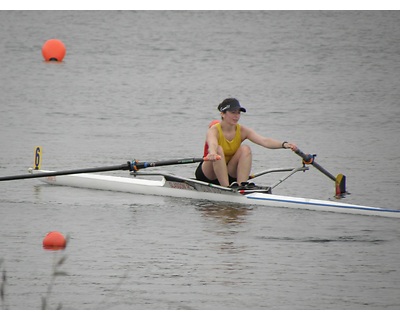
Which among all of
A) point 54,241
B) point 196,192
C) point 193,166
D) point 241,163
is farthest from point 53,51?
point 54,241

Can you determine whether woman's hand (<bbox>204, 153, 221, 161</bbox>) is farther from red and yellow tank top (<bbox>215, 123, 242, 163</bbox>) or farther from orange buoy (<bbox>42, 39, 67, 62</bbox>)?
orange buoy (<bbox>42, 39, 67, 62</bbox>)

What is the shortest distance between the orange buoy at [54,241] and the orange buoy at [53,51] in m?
19.3

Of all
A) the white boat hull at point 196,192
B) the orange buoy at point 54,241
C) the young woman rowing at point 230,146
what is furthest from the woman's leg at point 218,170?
the orange buoy at point 54,241

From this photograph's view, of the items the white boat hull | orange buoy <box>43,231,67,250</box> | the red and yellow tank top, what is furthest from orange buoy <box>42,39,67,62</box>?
orange buoy <box>43,231,67,250</box>

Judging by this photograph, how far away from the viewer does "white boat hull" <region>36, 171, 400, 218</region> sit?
40.3 ft

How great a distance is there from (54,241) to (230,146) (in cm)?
263

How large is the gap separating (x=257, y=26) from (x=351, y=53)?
9.04m

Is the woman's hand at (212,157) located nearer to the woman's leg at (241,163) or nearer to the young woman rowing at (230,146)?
the young woman rowing at (230,146)

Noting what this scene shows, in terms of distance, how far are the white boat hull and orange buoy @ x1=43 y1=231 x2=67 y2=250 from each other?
2.41 metres

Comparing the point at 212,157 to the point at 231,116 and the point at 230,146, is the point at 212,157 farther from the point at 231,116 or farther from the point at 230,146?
the point at 231,116

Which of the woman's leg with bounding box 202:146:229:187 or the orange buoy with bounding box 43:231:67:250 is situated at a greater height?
the woman's leg with bounding box 202:146:229:187

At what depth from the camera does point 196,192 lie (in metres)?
13.2

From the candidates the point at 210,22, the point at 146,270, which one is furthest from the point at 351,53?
the point at 146,270

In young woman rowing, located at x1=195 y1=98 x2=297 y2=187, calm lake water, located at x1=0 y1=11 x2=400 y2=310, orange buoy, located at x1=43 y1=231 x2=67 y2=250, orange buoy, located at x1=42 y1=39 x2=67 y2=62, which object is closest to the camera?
calm lake water, located at x1=0 y1=11 x2=400 y2=310
